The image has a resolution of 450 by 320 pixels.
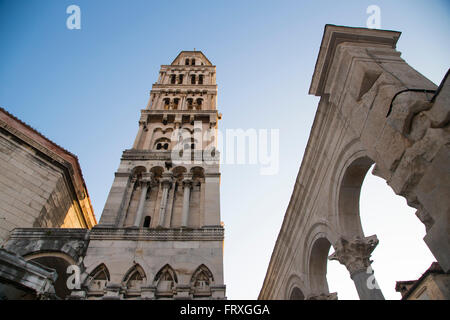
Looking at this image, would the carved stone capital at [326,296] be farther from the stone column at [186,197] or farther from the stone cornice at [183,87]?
the stone cornice at [183,87]

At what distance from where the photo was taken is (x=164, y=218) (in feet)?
42.8

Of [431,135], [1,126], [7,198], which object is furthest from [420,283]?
[1,126]

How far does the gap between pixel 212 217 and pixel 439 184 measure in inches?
354

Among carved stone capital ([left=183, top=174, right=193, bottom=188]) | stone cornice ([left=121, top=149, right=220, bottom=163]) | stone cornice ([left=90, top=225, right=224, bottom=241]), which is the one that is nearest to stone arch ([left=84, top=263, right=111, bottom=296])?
stone cornice ([left=90, top=225, right=224, bottom=241])

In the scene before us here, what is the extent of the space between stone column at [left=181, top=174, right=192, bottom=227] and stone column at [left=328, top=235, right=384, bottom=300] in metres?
6.82

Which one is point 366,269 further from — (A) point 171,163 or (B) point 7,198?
(B) point 7,198

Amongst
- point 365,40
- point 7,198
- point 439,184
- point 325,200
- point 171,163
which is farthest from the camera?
point 171,163

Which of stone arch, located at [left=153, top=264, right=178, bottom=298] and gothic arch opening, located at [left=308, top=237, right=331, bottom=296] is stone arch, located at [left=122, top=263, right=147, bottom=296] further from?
gothic arch opening, located at [left=308, top=237, right=331, bottom=296]

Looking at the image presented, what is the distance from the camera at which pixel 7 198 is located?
40.9 ft

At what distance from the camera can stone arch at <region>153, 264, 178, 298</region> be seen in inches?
386

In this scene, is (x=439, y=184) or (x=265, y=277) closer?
(x=439, y=184)

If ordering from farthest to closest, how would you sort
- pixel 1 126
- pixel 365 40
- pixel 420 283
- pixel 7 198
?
pixel 1 126
pixel 7 198
pixel 420 283
pixel 365 40

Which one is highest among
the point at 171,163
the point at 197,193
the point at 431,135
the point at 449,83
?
the point at 171,163

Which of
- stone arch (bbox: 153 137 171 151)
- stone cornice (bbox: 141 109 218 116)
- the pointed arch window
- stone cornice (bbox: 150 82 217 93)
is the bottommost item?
the pointed arch window
